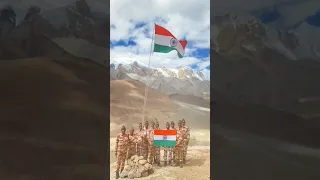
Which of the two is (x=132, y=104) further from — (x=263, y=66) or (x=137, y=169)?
(x=263, y=66)

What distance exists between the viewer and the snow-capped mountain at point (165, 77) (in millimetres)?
3885

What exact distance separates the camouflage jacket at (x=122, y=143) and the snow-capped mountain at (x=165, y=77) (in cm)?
63

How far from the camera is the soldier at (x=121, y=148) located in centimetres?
389

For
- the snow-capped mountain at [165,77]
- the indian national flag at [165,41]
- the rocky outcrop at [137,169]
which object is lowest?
the rocky outcrop at [137,169]

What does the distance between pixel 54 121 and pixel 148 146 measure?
1.05m

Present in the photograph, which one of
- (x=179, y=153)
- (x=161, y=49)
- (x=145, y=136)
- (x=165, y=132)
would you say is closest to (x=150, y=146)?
(x=145, y=136)

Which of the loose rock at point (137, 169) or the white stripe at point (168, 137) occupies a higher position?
the white stripe at point (168, 137)

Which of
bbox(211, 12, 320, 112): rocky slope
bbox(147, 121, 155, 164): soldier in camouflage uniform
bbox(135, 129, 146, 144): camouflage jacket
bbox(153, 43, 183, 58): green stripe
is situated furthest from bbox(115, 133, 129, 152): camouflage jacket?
bbox(211, 12, 320, 112): rocky slope

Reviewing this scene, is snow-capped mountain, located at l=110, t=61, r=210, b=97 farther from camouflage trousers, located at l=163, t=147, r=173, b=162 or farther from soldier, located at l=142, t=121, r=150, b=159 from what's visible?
camouflage trousers, located at l=163, t=147, r=173, b=162

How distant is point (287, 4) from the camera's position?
3.92 meters

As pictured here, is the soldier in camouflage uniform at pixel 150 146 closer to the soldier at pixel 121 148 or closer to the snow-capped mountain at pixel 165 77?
the soldier at pixel 121 148

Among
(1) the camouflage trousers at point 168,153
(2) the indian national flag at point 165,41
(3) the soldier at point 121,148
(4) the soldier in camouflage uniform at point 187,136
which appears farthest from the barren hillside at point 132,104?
(2) the indian national flag at point 165,41

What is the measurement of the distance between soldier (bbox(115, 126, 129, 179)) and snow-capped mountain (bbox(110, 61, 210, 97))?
0.58 meters

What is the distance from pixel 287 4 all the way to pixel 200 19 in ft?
3.22
